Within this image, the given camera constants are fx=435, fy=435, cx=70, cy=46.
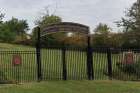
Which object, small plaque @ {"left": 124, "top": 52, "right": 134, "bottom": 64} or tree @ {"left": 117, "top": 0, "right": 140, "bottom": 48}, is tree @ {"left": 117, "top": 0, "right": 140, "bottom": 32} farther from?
small plaque @ {"left": 124, "top": 52, "right": 134, "bottom": 64}

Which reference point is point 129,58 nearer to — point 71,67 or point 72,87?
point 71,67

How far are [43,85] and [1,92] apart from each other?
3034mm

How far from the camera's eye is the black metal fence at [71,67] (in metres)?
24.3

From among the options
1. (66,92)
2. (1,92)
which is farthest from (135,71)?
(1,92)

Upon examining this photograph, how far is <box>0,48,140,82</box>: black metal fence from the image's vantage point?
79.8 feet

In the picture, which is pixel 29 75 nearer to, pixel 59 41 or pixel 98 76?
pixel 98 76

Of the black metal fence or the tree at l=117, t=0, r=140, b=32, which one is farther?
the tree at l=117, t=0, r=140, b=32

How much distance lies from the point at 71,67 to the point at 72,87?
889cm

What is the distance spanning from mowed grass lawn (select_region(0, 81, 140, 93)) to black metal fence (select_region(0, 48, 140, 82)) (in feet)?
5.04

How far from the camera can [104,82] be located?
23.9 metres

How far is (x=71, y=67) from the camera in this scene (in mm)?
30281

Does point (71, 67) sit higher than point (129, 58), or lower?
lower

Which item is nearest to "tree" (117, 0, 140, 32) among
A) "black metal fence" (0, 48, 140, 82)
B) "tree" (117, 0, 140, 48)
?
"tree" (117, 0, 140, 48)

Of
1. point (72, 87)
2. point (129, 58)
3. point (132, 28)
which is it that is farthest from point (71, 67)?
point (132, 28)
